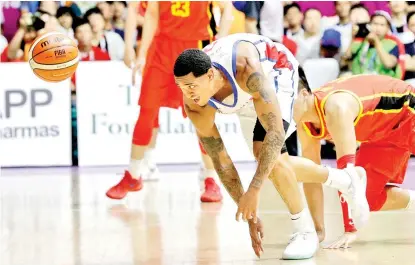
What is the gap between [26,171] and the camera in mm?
9656

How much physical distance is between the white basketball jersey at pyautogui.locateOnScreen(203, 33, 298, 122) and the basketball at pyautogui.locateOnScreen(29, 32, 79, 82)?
6.85ft

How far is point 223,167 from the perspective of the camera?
4.89 m

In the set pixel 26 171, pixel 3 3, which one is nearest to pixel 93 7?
pixel 3 3

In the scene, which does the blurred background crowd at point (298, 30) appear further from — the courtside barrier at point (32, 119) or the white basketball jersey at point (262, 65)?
the white basketball jersey at point (262, 65)

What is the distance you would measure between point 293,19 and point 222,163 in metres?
5.44

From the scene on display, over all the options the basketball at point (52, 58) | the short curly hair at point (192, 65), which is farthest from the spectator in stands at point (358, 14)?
the short curly hair at point (192, 65)

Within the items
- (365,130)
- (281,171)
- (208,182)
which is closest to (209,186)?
(208,182)

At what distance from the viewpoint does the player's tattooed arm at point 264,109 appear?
4527mm

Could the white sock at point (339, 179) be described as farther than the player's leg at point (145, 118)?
No

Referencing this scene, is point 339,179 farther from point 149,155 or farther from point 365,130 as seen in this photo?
point 149,155

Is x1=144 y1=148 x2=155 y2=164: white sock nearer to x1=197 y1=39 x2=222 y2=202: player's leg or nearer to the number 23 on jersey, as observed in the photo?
x1=197 y1=39 x2=222 y2=202: player's leg

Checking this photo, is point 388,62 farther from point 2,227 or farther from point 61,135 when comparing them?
point 2,227

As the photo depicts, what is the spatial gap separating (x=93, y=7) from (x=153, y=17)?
2649mm

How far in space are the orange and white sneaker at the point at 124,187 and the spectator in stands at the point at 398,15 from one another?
3.99 meters
